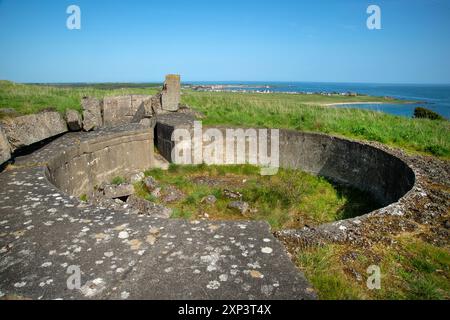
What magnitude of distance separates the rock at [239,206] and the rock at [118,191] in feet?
10.4

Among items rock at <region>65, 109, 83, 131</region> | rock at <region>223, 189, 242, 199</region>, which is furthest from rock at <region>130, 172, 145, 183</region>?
rock at <region>223, 189, 242, 199</region>

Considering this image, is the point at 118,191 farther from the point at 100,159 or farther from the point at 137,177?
the point at 137,177

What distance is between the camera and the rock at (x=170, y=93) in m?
14.6

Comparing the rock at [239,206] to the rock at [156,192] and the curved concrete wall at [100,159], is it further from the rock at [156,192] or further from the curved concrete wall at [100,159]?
the curved concrete wall at [100,159]

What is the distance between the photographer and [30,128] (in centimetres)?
729

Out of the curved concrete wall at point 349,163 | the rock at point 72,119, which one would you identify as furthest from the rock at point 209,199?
the rock at point 72,119

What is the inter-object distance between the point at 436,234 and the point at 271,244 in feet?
10.7

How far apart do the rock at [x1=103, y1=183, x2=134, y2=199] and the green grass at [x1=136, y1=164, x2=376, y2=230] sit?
1.98 feet

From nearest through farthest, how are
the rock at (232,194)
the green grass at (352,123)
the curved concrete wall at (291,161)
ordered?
the curved concrete wall at (291,161) < the rock at (232,194) < the green grass at (352,123)

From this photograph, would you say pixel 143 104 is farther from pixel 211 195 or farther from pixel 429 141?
pixel 429 141

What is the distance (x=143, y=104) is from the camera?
48.7ft

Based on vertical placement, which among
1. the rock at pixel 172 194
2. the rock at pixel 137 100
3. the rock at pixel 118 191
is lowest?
the rock at pixel 172 194

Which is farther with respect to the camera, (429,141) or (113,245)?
(429,141)
